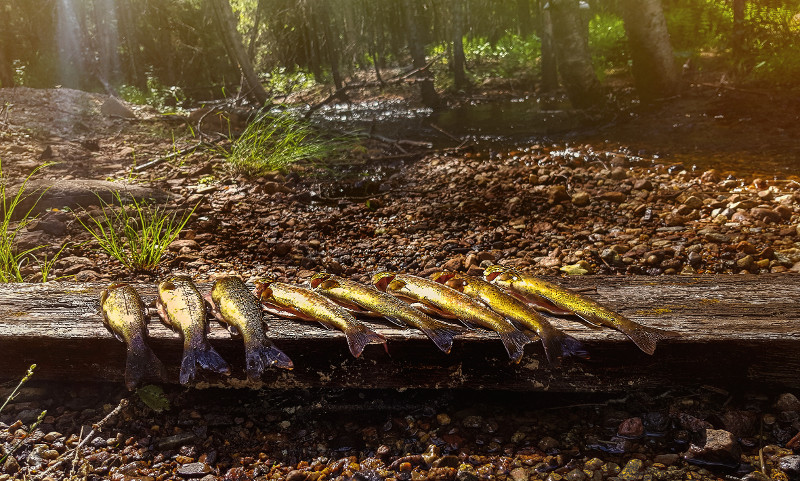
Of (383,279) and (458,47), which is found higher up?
(458,47)

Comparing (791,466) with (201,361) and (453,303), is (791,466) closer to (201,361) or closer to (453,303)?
(453,303)

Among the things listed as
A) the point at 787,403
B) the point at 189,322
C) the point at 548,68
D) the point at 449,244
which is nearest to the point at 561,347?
the point at 787,403

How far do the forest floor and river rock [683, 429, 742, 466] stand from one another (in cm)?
1

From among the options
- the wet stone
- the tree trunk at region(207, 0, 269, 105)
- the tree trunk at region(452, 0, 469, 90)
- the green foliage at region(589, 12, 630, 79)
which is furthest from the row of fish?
the green foliage at region(589, 12, 630, 79)

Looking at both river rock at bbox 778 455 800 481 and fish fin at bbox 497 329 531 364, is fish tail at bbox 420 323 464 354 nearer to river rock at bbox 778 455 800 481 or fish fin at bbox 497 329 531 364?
fish fin at bbox 497 329 531 364

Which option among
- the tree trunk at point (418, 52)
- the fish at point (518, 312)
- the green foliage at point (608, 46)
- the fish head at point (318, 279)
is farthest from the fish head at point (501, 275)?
the green foliage at point (608, 46)

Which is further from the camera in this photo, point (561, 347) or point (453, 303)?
point (453, 303)

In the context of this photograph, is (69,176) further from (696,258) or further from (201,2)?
(201,2)

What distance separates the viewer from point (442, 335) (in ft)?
8.75

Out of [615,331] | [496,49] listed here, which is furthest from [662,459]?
[496,49]

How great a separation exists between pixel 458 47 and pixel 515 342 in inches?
462

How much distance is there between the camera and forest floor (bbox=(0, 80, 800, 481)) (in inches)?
107

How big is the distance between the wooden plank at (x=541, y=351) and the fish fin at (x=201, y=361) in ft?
0.56

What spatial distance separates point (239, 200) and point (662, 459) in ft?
18.1
